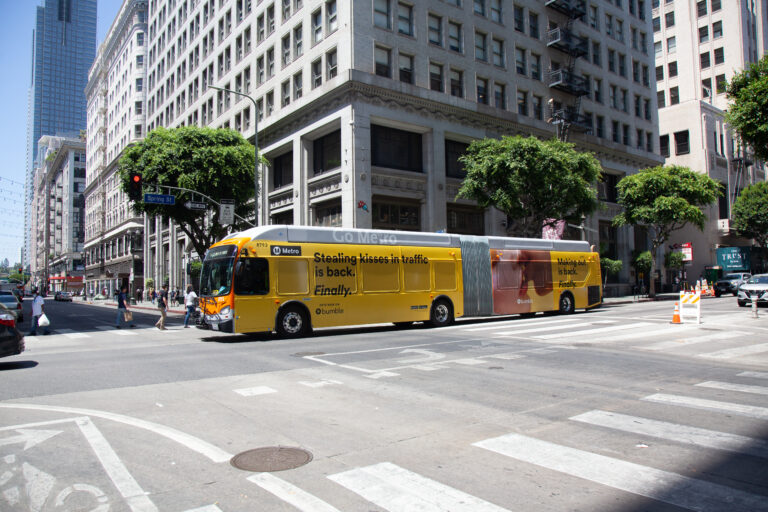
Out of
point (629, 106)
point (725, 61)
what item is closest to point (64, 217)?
point (629, 106)

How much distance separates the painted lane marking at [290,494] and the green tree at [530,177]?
2584 cm

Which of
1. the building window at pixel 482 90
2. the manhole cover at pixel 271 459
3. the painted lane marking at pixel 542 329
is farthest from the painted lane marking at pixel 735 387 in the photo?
the building window at pixel 482 90

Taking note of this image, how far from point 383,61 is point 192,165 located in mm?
13221

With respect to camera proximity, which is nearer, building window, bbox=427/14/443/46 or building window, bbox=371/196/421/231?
building window, bbox=371/196/421/231

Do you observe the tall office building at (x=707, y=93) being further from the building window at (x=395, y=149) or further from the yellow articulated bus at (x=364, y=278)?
the yellow articulated bus at (x=364, y=278)

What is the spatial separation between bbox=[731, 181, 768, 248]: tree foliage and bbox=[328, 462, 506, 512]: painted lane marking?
6102 cm

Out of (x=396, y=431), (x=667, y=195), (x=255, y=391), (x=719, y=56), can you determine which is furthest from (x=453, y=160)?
(x=719, y=56)

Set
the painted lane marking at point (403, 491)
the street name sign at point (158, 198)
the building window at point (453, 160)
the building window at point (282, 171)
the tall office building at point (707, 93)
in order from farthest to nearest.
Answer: the tall office building at point (707, 93), the building window at point (282, 171), the building window at point (453, 160), the street name sign at point (158, 198), the painted lane marking at point (403, 491)

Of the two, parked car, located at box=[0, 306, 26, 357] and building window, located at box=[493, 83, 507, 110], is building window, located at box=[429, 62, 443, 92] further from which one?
parked car, located at box=[0, 306, 26, 357]

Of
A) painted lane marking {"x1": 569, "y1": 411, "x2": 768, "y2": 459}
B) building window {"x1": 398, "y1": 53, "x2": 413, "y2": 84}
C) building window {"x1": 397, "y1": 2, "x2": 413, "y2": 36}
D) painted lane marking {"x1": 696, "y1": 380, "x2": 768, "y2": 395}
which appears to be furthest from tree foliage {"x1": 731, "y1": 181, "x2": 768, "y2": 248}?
painted lane marking {"x1": 569, "y1": 411, "x2": 768, "y2": 459}

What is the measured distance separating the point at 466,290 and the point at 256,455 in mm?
16064

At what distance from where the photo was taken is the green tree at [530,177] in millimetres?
28266

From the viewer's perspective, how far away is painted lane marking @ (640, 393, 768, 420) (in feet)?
20.2

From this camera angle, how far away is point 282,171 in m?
38.2
